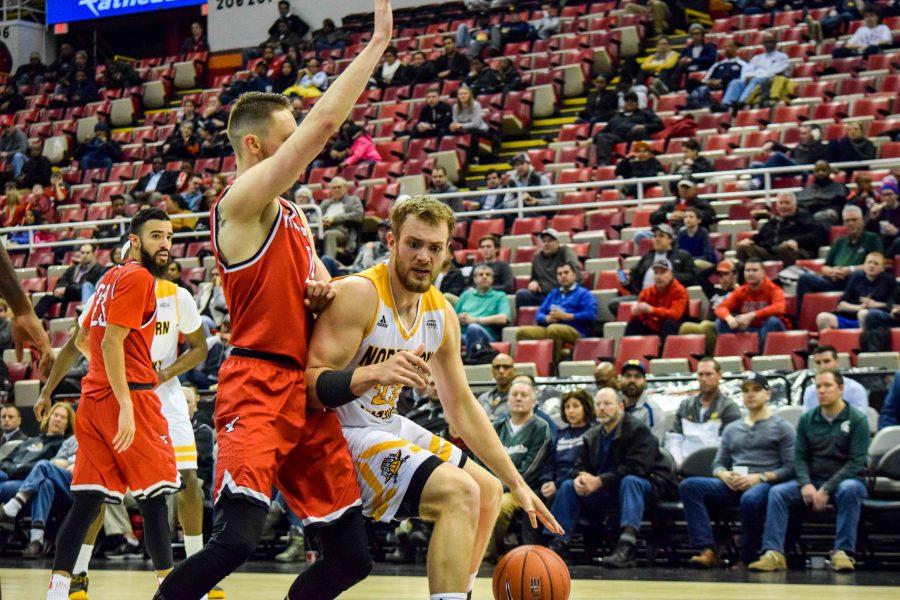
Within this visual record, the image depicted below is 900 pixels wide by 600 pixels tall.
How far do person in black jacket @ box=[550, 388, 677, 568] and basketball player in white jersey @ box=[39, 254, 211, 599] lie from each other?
2842 mm

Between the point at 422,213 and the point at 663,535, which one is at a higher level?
the point at 422,213

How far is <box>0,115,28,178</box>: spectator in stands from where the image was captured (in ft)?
72.7

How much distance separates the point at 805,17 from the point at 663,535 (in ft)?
35.8

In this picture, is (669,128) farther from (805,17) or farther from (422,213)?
(422,213)

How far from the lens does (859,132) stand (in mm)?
12578

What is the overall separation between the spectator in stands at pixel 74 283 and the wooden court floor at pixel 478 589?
7292 millimetres

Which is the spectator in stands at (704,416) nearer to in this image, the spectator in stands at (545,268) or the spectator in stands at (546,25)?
the spectator in stands at (545,268)

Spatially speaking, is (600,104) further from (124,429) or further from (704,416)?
(124,429)

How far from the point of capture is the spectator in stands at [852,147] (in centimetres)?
1251

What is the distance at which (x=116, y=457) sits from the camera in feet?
19.6

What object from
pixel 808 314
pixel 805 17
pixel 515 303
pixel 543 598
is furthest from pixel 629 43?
pixel 543 598

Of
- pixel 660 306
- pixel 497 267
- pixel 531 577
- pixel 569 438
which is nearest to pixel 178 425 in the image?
pixel 531 577

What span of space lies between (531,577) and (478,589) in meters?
2.55

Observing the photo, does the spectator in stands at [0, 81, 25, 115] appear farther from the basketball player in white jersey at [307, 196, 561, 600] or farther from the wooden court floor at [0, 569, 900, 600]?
the basketball player in white jersey at [307, 196, 561, 600]
